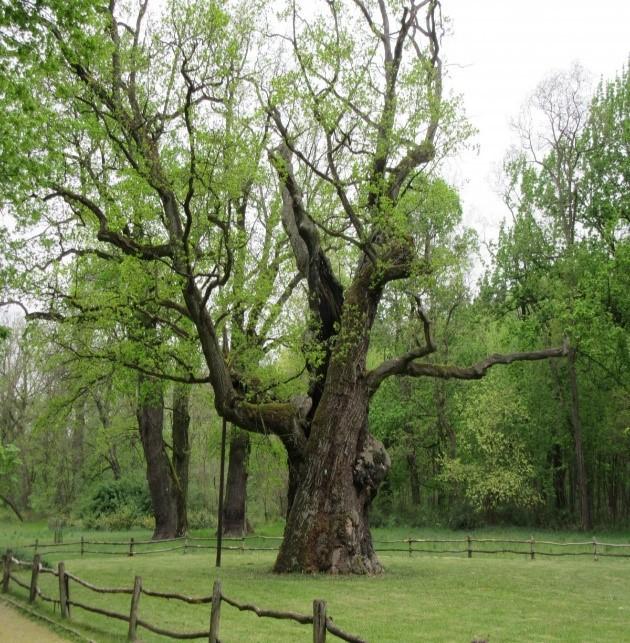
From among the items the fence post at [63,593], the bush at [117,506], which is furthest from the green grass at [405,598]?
the bush at [117,506]

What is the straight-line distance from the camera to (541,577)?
59.8 ft

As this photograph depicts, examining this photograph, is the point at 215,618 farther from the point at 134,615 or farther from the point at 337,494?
the point at 337,494

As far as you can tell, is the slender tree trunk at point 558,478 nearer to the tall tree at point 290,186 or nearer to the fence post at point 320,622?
the tall tree at point 290,186

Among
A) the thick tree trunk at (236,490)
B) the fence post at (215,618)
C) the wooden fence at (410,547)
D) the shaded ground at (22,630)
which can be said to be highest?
the thick tree trunk at (236,490)

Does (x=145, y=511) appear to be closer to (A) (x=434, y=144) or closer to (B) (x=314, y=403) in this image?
(B) (x=314, y=403)

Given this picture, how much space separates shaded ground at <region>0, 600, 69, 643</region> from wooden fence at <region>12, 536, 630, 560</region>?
11897mm

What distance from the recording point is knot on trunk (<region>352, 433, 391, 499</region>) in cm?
1786

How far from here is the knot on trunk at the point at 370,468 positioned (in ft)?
58.6

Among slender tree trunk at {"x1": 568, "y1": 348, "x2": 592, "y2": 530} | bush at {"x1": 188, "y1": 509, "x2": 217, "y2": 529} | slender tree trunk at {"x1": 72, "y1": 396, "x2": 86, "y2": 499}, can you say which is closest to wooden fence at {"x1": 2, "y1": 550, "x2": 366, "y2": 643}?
bush at {"x1": 188, "y1": 509, "x2": 217, "y2": 529}

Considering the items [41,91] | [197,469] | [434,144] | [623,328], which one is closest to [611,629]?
[434,144]

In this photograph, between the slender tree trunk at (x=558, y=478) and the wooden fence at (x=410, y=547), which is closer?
the wooden fence at (x=410, y=547)

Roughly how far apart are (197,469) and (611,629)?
157ft

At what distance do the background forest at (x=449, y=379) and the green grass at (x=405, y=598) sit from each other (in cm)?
492

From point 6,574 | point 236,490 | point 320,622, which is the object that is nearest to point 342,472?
point 6,574
